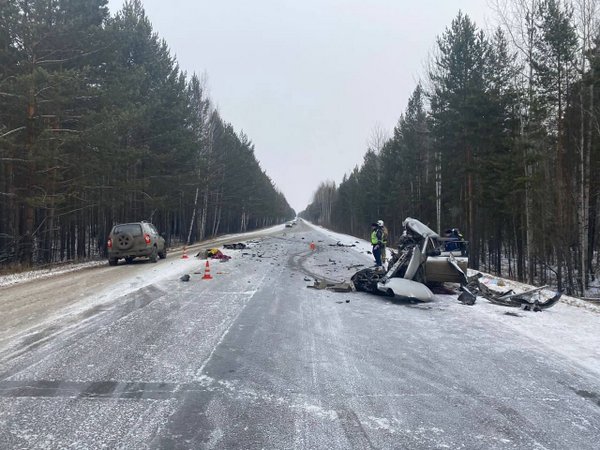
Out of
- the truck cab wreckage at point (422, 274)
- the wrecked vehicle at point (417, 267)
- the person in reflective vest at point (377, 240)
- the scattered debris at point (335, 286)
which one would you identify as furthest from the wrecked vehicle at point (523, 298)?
the person in reflective vest at point (377, 240)

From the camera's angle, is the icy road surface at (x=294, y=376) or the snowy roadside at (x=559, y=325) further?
the snowy roadside at (x=559, y=325)

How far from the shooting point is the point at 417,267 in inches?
405

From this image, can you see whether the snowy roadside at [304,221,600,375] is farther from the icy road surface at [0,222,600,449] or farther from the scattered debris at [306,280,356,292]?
the scattered debris at [306,280,356,292]

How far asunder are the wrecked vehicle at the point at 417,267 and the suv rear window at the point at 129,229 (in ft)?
34.7

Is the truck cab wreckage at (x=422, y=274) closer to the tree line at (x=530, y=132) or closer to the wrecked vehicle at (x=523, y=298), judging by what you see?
the wrecked vehicle at (x=523, y=298)

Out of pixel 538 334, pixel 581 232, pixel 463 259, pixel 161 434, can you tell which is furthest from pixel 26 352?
pixel 581 232

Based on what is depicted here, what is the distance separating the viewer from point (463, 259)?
433 inches

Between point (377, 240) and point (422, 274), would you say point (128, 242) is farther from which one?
point (422, 274)

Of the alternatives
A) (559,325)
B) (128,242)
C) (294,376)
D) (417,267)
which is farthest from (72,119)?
(559,325)

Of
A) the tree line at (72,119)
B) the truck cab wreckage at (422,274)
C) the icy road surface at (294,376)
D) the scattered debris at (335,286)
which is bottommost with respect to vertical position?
the icy road surface at (294,376)

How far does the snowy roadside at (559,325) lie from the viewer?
5.62 meters

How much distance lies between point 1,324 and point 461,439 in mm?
7276

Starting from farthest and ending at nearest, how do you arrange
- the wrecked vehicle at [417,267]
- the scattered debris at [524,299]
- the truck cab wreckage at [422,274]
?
the wrecked vehicle at [417,267] < the truck cab wreckage at [422,274] < the scattered debris at [524,299]

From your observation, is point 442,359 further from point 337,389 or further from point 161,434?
point 161,434
